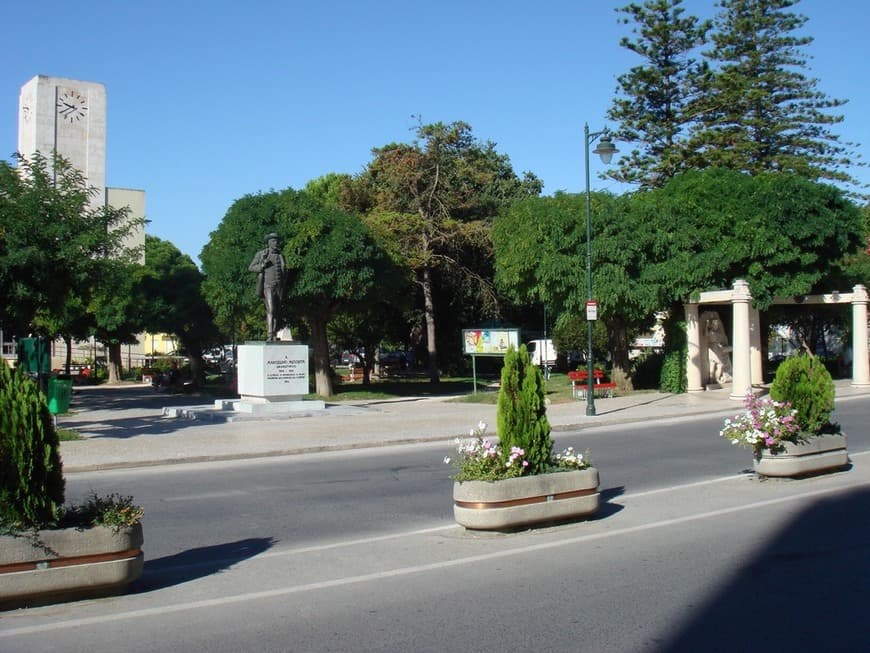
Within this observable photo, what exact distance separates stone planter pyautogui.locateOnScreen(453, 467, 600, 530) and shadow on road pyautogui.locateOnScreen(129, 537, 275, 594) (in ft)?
6.76

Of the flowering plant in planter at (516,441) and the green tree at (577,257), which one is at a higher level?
the green tree at (577,257)

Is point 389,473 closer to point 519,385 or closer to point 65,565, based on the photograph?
point 519,385

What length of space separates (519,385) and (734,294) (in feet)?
69.2

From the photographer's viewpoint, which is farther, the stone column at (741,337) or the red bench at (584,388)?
the red bench at (584,388)

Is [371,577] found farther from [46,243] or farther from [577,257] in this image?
[577,257]

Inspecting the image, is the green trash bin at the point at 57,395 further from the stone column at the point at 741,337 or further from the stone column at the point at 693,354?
the stone column at the point at 693,354

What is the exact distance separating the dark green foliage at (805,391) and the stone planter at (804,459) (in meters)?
0.25

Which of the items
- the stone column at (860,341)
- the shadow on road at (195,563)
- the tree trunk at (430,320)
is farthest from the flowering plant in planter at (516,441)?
the tree trunk at (430,320)

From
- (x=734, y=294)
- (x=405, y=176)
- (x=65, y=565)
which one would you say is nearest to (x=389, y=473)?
(x=65, y=565)

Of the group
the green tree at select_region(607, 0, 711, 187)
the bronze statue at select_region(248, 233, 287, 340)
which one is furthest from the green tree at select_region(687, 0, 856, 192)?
the bronze statue at select_region(248, 233, 287, 340)

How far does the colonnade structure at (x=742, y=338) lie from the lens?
28.4 metres

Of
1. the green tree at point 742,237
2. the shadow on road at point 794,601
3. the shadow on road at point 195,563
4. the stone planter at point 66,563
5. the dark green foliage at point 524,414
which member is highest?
the green tree at point 742,237

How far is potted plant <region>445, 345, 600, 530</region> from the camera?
28.8 ft

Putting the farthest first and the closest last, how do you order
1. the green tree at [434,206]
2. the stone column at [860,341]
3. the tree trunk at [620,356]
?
the green tree at [434,206] < the tree trunk at [620,356] < the stone column at [860,341]
